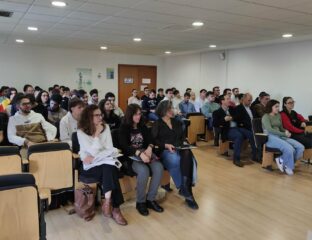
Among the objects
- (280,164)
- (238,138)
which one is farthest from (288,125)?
(238,138)

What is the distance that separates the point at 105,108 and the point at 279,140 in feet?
9.41

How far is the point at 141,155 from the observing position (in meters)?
3.22

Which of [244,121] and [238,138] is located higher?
[244,121]

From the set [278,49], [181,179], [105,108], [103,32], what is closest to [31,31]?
A: [103,32]

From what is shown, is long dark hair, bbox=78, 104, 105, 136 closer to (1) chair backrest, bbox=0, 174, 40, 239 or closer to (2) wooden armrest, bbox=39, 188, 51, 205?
(2) wooden armrest, bbox=39, 188, 51, 205

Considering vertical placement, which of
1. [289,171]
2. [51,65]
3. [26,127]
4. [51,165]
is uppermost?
[51,65]

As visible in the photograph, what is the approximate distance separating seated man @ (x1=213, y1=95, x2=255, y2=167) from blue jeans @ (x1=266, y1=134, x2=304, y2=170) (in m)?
Answer: 0.57

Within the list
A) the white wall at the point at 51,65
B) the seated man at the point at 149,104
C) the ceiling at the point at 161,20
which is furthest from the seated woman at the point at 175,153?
the white wall at the point at 51,65

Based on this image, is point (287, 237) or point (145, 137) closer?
point (287, 237)

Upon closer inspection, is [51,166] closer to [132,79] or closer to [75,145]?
[75,145]

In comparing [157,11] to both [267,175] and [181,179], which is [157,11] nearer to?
[181,179]

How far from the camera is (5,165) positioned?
2.55 m

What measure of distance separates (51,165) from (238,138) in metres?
3.44

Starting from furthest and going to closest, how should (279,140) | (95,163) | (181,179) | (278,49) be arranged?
(278,49) < (279,140) < (181,179) < (95,163)
